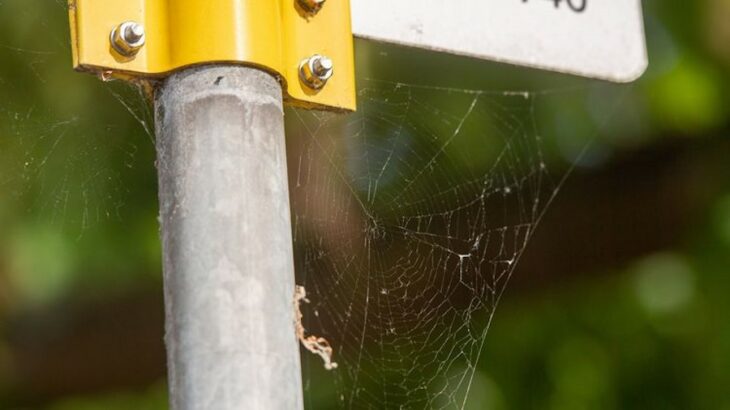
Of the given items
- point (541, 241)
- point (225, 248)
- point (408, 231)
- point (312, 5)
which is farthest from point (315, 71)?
point (541, 241)

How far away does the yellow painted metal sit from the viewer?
2.35 feet

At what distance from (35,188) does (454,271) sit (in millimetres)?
571

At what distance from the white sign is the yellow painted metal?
0.11m

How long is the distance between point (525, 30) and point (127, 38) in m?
0.36

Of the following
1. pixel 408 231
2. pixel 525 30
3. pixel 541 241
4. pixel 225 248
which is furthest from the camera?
pixel 541 241

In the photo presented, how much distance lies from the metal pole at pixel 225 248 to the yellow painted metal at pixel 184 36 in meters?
0.01

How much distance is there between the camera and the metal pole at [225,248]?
656mm

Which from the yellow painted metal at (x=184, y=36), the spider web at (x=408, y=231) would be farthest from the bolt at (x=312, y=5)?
the spider web at (x=408, y=231)

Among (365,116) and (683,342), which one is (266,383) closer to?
(365,116)

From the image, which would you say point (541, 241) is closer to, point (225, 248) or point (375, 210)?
point (375, 210)

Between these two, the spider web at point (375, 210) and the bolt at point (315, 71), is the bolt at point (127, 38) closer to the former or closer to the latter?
the bolt at point (315, 71)

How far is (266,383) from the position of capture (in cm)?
66

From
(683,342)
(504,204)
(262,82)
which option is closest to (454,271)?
(504,204)

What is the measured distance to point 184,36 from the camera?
73 cm
